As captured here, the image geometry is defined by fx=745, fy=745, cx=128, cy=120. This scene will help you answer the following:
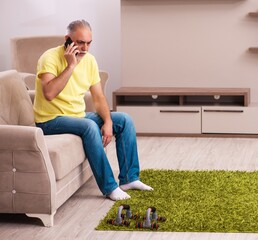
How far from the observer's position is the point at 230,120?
6766mm

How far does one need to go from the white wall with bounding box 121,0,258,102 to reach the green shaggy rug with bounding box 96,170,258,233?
6.64 ft

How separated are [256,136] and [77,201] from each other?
260cm

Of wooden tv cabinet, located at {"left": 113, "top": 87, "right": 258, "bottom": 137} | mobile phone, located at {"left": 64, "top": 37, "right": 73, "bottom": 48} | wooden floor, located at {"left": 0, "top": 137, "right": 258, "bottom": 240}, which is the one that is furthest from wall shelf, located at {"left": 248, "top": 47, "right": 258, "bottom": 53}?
mobile phone, located at {"left": 64, "top": 37, "right": 73, "bottom": 48}

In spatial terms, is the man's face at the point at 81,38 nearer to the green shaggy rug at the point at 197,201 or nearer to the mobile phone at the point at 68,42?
the mobile phone at the point at 68,42

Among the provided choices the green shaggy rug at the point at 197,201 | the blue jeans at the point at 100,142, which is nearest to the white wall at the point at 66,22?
the green shaggy rug at the point at 197,201

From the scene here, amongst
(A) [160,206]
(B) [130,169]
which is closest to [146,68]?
(B) [130,169]

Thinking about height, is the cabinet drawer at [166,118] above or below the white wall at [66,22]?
below

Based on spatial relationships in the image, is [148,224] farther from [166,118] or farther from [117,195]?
[166,118]

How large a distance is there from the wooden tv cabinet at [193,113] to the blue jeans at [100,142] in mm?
1976

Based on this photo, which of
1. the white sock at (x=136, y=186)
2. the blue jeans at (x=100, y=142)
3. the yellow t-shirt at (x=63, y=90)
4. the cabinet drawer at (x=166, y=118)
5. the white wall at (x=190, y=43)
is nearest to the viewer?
the blue jeans at (x=100, y=142)

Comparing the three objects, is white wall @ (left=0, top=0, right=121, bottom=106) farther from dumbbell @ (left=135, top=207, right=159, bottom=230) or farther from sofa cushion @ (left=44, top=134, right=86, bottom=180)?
dumbbell @ (left=135, top=207, right=159, bottom=230)

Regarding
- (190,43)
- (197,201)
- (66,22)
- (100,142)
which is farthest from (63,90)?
(66,22)

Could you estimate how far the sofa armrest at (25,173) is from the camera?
3.95 m

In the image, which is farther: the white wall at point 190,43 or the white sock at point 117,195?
the white wall at point 190,43
